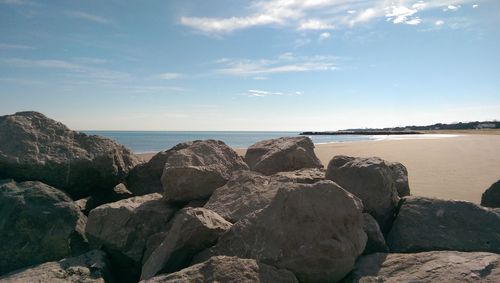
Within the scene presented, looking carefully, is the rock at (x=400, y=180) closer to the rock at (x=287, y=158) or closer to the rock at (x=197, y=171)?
the rock at (x=287, y=158)

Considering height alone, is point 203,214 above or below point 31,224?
above

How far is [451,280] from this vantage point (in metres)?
3.24

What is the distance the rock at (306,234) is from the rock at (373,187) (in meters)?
0.93

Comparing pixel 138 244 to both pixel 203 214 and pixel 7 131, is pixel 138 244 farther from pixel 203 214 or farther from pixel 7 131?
pixel 7 131

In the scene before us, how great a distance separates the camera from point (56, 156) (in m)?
6.06

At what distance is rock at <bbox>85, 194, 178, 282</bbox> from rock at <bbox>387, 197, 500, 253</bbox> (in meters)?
2.95

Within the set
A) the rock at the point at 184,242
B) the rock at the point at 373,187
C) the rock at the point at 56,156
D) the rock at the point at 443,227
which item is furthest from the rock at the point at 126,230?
the rock at the point at 443,227

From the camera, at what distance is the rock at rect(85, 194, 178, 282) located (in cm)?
495

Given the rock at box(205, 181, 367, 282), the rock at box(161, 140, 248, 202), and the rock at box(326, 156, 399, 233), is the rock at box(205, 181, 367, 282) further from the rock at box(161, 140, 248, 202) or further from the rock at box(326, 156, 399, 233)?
the rock at box(161, 140, 248, 202)

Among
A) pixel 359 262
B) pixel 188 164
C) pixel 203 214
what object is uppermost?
pixel 188 164

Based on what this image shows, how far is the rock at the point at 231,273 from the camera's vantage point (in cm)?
325

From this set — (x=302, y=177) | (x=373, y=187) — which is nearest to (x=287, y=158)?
(x=302, y=177)

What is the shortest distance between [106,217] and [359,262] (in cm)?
322

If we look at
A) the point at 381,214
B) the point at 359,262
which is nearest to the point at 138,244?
the point at 359,262
